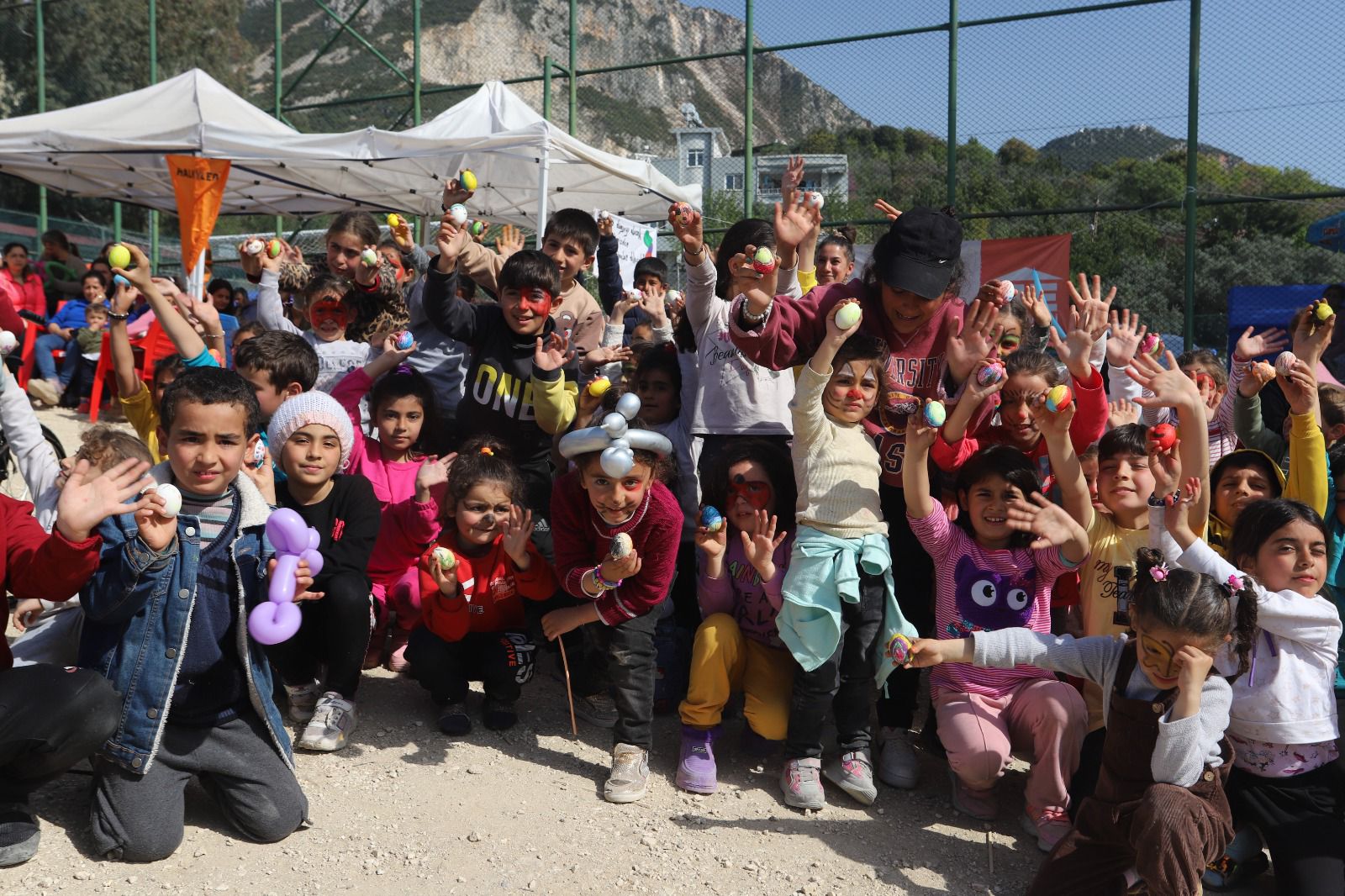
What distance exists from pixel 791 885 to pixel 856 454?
141 cm

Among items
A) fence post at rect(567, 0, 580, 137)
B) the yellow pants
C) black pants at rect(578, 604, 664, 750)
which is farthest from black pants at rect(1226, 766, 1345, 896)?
fence post at rect(567, 0, 580, 137)

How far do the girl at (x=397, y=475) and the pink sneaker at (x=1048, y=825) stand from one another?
2.36 m

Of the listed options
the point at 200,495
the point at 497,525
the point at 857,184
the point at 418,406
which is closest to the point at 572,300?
the point at 418,406

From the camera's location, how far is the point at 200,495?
3117 mm

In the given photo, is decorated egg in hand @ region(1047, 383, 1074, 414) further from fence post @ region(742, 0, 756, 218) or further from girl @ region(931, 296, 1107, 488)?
fence post @ region(742, 0, 756, 218)

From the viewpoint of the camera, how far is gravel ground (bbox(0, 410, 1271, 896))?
9.39ft

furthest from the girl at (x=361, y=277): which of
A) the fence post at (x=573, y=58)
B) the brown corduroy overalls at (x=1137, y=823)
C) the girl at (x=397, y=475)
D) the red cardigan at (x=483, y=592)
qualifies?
the fence post at (x=573, y=58)

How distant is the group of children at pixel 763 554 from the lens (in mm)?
2861

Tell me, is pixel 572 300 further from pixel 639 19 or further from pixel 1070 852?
pixel 639 19

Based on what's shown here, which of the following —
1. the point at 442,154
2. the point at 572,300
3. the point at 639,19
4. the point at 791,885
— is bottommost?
the point at 791,885

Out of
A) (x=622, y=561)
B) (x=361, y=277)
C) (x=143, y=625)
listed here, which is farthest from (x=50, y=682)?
(x=361, y=277)

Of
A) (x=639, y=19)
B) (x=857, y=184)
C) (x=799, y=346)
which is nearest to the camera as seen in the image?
(x=799, y=346)

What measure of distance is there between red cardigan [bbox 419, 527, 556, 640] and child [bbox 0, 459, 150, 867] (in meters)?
1.15

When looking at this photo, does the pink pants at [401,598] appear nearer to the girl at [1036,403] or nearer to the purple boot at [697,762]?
the purple boot at [697,762]
